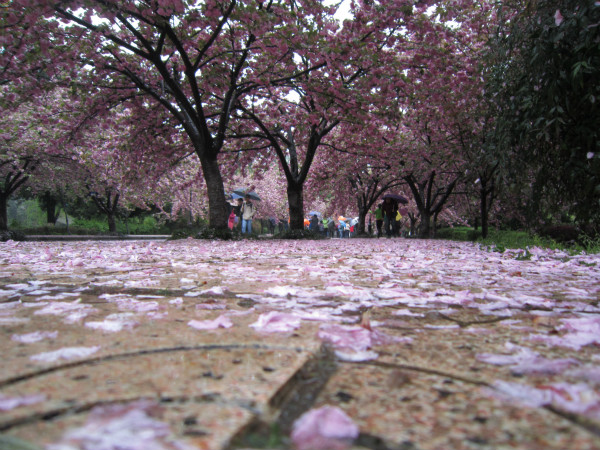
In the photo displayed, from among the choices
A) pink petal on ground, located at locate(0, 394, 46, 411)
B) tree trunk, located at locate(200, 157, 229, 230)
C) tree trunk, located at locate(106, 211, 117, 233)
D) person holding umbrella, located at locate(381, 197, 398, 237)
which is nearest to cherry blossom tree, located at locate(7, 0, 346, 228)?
tree trunk, located at locate(200, 157, 229, 230)

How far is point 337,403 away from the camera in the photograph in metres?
0.83

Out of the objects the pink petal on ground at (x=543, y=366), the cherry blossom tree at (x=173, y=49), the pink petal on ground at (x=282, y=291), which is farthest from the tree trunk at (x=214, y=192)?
the pink petal on ground at (x=543, y=366)

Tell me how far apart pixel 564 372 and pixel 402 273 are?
7.50 ft

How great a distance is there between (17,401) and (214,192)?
1011 cm

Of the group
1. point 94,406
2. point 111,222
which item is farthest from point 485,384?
point 111,222

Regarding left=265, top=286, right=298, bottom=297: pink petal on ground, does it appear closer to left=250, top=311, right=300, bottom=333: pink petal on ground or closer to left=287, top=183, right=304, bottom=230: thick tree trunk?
left=250, top=311, right=300, bottom=333: pink petal on ground

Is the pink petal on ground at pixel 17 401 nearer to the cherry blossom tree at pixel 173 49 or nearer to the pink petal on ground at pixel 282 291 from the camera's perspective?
the pink petal on ground at pixel 282 291

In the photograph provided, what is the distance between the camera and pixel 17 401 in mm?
804

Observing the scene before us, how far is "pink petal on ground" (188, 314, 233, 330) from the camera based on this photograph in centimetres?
145

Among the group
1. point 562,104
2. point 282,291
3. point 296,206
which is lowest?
point 282,291

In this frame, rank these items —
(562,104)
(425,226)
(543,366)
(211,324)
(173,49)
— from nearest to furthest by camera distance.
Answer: (543,366) < (211,324) < (562,104) < (173,49) < (425,226)

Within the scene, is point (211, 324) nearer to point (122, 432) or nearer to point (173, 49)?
point (122, 432)

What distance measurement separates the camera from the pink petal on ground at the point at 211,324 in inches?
56.9

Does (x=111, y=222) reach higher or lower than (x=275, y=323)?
higher
